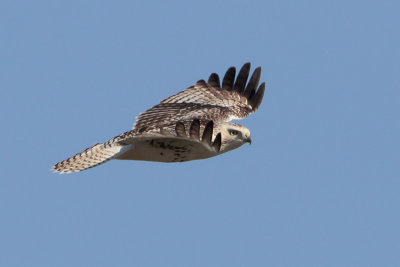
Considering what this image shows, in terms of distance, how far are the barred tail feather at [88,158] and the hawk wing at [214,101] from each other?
1259 millimetres

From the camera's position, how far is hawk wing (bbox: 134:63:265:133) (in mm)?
13570

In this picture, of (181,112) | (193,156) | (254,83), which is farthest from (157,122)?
(254,83)

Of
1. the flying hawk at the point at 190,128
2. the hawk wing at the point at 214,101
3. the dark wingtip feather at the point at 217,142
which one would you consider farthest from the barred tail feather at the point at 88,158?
the dark wingtip feather at the point at 217,142

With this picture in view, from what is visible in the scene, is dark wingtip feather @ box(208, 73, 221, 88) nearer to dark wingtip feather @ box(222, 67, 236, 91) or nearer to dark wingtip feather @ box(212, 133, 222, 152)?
dark wingtip feather @ box(222, 67, 236, 91)

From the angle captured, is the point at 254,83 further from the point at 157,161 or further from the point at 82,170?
the point at 82,170

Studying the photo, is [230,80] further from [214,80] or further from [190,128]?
[190,128]

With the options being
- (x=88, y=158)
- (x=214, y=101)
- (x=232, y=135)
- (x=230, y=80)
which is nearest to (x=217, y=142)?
(x=232, y=135)

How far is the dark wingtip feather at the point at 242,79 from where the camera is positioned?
15164mm

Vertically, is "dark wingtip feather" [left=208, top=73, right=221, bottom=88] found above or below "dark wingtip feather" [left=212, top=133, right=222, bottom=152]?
above

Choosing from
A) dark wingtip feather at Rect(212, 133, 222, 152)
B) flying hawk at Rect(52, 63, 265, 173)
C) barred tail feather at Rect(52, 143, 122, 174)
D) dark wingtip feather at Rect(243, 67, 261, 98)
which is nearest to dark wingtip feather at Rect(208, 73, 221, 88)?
flying hawk at Rect(52, 63, 265, 173)

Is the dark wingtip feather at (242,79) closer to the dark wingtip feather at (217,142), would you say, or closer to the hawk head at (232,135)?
the hawk head at (232,135)

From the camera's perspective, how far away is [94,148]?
40.0 ft

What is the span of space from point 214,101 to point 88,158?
3645 mm

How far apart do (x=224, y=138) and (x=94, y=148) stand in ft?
6.15
